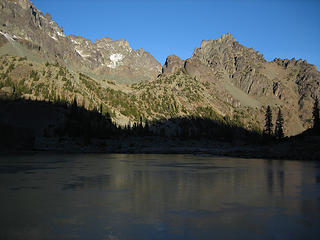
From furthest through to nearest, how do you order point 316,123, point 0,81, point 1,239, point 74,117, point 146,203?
point 0,81 < point 74,117 < point 316,123 < point 146,203 < point 1,239

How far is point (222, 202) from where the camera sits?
59.1 ft

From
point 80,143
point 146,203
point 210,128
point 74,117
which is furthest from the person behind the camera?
point 210,128

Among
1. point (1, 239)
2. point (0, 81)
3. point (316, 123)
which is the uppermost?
point (0, 81)

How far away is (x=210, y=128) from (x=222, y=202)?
183m

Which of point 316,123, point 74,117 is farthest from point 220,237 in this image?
point 74,117

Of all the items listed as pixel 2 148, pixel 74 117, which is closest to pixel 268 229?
pixel 2 148

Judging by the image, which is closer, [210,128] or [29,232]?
[29,232]

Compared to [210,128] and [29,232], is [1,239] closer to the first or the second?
[29,232]

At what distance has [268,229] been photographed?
12664 mm

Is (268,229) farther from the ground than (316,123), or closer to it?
closer to it

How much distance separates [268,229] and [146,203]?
288 inches

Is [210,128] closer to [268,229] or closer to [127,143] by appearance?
[127,143]

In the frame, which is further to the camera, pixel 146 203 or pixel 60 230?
pixel 146 203

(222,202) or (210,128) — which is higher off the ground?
(210,128)
